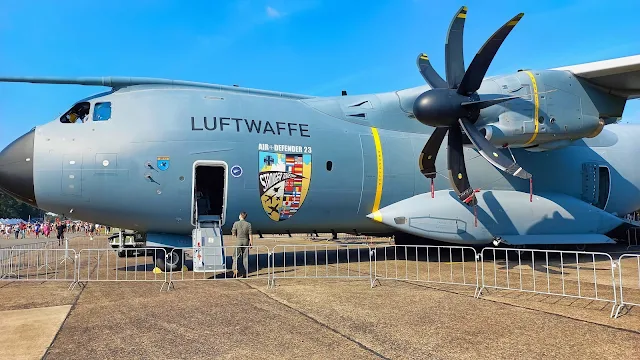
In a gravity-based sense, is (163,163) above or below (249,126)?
below

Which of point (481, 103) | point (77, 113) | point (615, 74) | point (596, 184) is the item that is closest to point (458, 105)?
point (481, 103)

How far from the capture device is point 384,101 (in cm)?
1241

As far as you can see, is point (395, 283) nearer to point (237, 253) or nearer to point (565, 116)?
point (237, 253)

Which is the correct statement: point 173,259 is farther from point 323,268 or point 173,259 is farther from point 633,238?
point 633,238

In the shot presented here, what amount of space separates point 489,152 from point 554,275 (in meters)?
3.03

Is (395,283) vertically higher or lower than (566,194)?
lower

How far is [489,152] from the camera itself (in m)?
9.83

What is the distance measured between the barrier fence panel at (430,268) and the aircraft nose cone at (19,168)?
7.14 metres

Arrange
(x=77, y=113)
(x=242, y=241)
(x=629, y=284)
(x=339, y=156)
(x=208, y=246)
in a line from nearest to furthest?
(x=629, y=284) < (x=242, y=241) < (x=208, y=246) < (x=77, y=113) < (x=339, y=156)

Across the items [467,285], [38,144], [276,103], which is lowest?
[467,285]

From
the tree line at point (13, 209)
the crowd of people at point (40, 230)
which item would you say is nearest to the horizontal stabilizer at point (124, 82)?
the crowd of people at point (40, 230)

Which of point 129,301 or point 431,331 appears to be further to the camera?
point 129,301

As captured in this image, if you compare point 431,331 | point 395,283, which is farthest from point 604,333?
point 395,283

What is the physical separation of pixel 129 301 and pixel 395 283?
4.74 m
